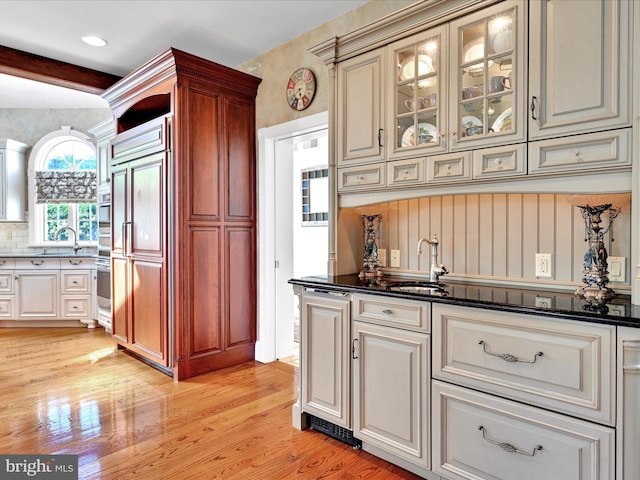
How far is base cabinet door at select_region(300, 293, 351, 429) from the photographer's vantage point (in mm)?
2281

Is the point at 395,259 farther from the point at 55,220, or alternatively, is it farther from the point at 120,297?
the point at 55,220

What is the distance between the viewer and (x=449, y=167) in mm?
2154

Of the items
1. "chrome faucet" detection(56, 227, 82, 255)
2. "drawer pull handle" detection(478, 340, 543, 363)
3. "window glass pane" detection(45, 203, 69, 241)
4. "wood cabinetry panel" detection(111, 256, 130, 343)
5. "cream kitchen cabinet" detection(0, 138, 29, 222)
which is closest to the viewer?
"drawer pull handle" detection(478, 340, 543, 363)

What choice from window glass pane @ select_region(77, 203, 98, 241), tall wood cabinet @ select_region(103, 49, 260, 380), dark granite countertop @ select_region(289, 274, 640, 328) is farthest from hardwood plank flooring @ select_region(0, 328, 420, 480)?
window glass pane @ select_region(77, 203, 98, 241)

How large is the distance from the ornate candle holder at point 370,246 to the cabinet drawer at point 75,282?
3.97 meters

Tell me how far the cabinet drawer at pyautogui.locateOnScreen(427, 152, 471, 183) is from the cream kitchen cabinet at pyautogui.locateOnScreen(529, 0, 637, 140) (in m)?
0.32

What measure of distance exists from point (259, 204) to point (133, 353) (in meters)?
1.95

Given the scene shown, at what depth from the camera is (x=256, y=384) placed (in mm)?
3289

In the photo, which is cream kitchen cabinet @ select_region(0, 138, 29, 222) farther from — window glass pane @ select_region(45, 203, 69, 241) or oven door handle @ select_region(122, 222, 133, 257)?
oven door handle @ select_region(122, 222, 133, 257)

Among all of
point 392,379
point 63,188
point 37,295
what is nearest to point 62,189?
point 63,188

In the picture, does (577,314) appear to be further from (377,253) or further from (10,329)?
(10,329)

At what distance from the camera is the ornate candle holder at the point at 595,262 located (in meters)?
1.77

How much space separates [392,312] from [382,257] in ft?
2.54

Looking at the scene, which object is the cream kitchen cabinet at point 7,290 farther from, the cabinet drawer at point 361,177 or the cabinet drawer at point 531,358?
the cabinet drawer at point 531,358
